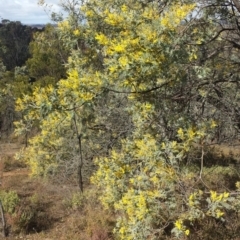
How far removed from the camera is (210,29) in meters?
4.72

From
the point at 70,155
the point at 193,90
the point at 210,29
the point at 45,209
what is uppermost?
the point at 210,29

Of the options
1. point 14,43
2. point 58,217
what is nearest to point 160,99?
point 58,217

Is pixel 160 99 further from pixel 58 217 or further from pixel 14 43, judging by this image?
pixel 14 43

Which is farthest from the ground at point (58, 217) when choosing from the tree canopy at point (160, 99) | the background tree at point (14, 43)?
the background tree at point (14, 43)

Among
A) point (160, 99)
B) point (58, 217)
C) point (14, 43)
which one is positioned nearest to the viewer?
point (160, 99)

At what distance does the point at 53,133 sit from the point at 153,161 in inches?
295

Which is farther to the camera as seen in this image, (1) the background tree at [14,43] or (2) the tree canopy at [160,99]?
(1) the background tree at [14,43]

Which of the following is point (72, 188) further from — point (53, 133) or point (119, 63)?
point (119, 63)

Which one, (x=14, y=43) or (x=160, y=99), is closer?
(x=160, y=99)

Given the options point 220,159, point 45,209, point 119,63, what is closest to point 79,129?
point 45,209

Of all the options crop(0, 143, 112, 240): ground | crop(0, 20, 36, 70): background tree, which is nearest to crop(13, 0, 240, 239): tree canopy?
crop(0, 143, 112, 240): ground

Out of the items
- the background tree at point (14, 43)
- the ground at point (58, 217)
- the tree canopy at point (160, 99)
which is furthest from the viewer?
the background tree at point (14, 43)

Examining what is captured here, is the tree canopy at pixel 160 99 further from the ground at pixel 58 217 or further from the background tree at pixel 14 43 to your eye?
the background tree at pixel 14 43

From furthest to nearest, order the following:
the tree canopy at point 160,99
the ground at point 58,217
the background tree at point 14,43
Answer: the background tree at point 14,43
the ground at point 58,217
the tree canopy at point 160,99
